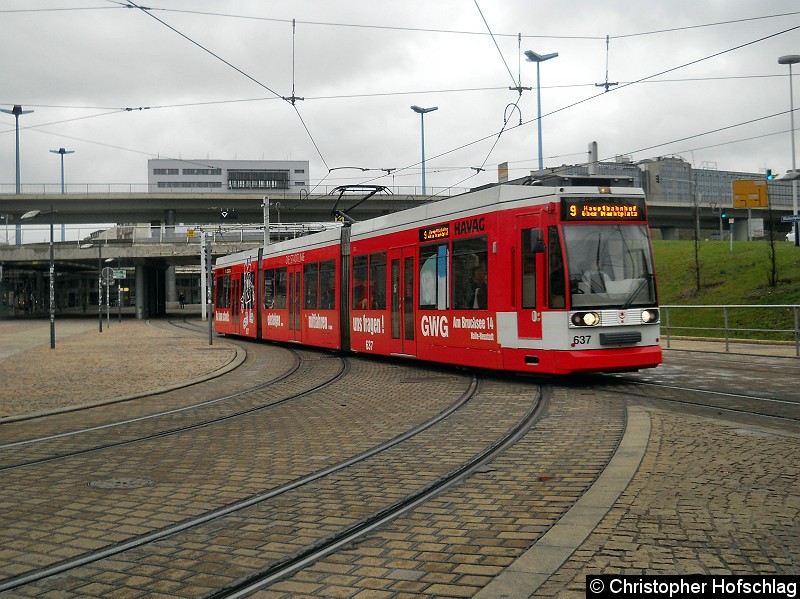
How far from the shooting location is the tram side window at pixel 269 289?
26.9 metres

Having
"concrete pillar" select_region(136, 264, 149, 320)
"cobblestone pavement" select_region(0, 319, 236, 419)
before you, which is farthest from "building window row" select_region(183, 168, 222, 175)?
"cobblestone pavement" select_region(0, 319, 236, 419)

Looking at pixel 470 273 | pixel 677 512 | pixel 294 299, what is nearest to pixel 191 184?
pixel 294 299

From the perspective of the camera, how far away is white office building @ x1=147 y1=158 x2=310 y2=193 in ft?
449

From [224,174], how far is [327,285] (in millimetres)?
121563

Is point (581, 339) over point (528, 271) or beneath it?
beneath

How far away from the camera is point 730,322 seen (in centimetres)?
2697

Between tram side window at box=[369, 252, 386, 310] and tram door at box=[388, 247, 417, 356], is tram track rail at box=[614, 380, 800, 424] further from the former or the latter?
tram side window at box=[369, 252, 386, 310]

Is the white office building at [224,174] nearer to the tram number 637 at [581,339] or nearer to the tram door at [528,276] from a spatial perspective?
the tram door at [528,276]

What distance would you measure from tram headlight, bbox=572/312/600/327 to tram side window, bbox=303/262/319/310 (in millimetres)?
10751

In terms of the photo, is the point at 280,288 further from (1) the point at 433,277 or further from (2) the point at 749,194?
(2) the point at 749,194

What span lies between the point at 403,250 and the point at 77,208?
56298mm

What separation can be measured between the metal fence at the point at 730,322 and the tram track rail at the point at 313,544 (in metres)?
14.5

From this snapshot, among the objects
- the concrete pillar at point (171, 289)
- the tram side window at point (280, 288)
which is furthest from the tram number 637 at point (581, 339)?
the concrete pillar at point (171, 289)

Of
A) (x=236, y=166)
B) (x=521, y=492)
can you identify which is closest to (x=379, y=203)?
(x=521, y=492)
